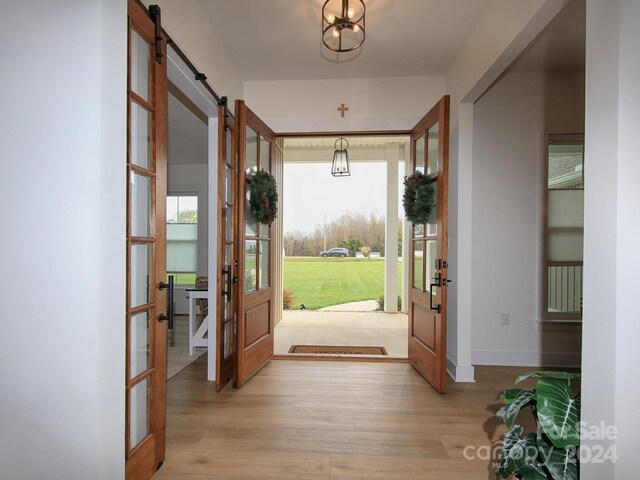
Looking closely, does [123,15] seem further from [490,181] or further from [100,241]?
[490,181]

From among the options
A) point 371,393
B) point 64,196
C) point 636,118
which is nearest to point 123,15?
point 64,196

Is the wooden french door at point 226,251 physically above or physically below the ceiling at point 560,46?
below

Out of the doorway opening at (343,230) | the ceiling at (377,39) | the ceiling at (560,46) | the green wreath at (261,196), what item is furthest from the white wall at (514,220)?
the doorway opening at (343,230)


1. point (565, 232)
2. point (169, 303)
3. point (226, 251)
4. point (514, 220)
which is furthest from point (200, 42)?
point (565, 232)

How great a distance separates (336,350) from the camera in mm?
4594

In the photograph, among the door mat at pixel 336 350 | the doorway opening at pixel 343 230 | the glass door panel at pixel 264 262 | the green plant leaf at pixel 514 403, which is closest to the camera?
the green plant leaf at pixel 514 403

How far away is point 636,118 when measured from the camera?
132 centimetres

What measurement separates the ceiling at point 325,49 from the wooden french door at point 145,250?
4.06ft

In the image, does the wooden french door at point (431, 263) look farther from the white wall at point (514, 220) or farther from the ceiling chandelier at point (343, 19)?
the ceiling chandelier at point (343, 19)

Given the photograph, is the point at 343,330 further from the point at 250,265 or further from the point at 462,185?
the point at 462,185

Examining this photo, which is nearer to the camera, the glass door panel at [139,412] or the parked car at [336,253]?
the glass door panel at [139,412]

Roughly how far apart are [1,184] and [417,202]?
3.06 meters

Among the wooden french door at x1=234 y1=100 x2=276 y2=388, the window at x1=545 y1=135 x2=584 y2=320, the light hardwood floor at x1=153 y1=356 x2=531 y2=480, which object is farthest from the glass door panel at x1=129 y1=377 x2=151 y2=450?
the window at x1=545 y1=135 x2=584 y2=320

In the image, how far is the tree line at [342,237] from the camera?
8609mm
